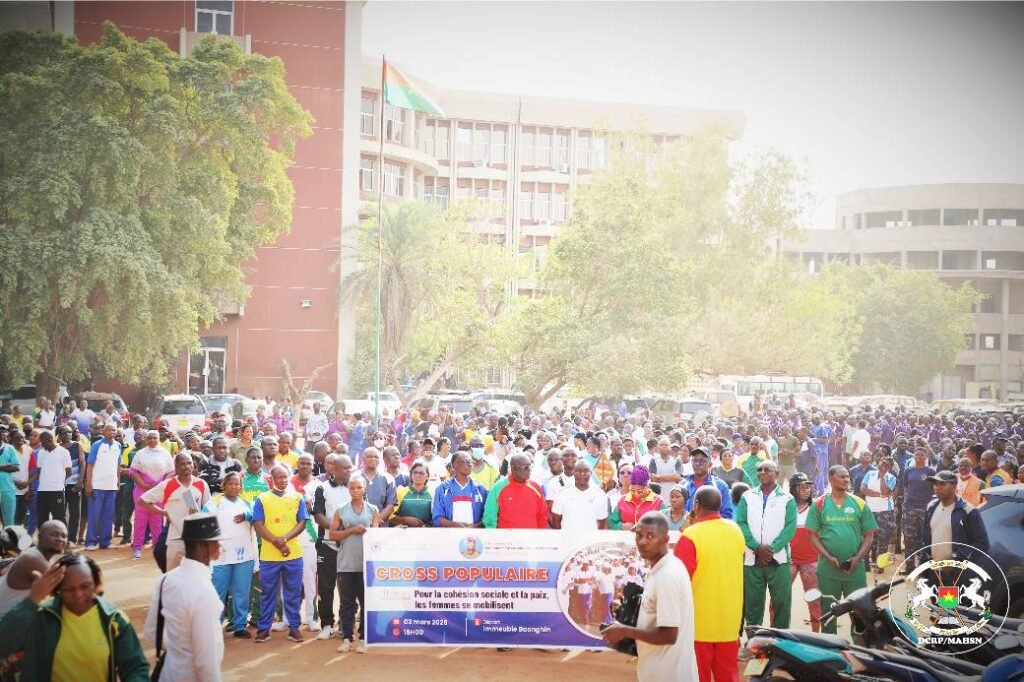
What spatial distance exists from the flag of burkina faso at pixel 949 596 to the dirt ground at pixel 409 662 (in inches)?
119

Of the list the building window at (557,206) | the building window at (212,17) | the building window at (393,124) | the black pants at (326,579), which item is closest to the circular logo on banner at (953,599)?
the black pants at (326,579)

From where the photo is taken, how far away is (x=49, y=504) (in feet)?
48.4

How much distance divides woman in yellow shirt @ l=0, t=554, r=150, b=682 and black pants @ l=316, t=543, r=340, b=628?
16.9ft

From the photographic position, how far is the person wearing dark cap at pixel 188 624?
548cm

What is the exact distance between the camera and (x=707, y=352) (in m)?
48.9

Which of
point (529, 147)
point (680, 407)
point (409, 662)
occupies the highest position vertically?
point (529, 147)

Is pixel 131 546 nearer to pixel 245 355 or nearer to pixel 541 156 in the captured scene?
pixel 245 355

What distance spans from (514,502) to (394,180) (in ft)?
166

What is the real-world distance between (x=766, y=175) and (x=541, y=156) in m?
24.2

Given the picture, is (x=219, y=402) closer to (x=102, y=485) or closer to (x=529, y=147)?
(x=102, y=485)

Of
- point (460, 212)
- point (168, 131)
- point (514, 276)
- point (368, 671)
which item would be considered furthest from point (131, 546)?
point (460, 212)

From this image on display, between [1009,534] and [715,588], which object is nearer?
[715,588]

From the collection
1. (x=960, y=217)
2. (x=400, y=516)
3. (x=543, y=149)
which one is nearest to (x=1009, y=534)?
(x=400, y=516)

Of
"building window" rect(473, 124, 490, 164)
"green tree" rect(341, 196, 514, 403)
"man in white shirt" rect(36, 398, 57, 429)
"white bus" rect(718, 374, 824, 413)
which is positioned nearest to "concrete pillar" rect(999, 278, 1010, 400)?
"white bus" rect(718, 374, 824, 413)
